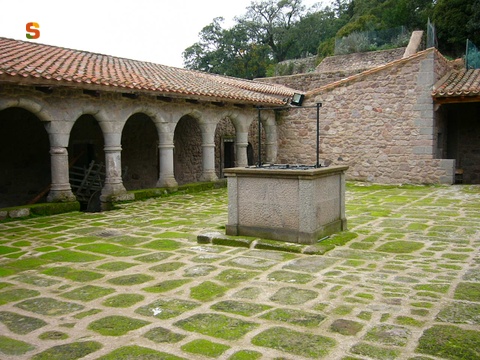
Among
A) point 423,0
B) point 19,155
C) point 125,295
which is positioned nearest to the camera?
point 125,295

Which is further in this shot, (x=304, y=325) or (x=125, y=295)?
(x=125, y=295)

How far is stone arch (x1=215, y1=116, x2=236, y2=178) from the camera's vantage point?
16734 millimetres

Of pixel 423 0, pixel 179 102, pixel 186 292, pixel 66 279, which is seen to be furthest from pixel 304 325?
pixel 423 0

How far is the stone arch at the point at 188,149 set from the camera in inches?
644

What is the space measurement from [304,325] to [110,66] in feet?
33.8

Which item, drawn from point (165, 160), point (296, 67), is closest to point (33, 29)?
point (165, 160)

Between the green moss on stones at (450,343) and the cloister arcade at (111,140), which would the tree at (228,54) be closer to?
the cloister arcade at (111,140)

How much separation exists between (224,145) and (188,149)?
1401 mm

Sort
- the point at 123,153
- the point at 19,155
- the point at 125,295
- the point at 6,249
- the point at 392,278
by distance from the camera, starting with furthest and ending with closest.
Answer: the point at 123,153
the point at 19,155
the point at 6,249
the point at 392,278
the point at 125,295

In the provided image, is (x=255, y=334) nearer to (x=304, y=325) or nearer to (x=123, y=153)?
(x=304, y=325)

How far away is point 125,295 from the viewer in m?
4.35

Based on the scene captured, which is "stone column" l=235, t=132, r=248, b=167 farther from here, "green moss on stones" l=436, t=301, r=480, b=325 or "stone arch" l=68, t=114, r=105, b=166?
"green moss on stones" l=436, t=301, r=480, b=325

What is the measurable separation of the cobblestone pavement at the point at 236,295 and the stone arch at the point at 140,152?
8.20 meters

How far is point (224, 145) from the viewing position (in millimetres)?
17109
